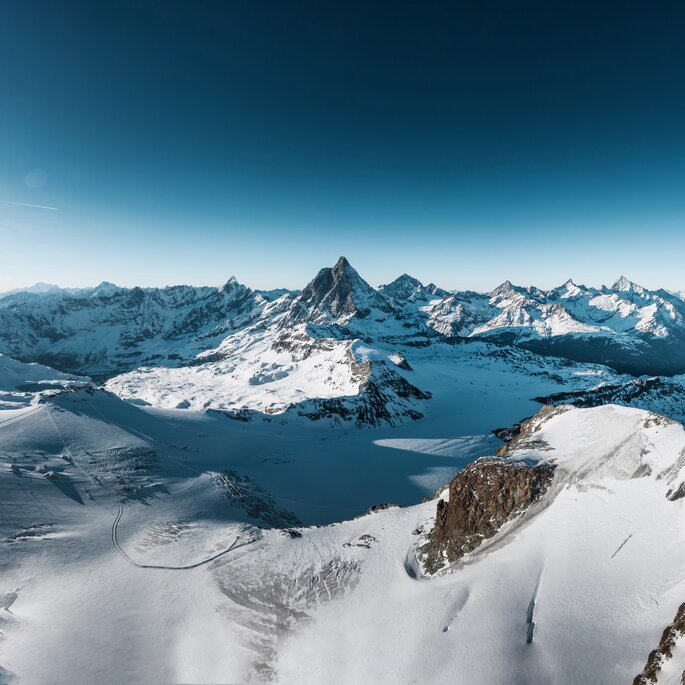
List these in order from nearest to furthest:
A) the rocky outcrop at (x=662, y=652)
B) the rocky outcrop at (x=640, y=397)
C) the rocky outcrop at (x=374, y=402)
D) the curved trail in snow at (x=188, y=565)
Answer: the rocky outcrop at (x=662, y=652), the curved trail in snow at (x=188, y=565), the rocky outcrop at (x=374, y=402), the rocky outcrop at (x=640, y=397)

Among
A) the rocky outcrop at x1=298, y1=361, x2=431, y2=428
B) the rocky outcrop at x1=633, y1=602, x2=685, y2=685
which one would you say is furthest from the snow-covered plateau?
the rocky outcrop at x1=298, y1=361, x2=431, y2=428

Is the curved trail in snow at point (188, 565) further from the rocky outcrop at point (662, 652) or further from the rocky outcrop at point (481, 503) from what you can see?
the rocky outcrop at point (662, 652)

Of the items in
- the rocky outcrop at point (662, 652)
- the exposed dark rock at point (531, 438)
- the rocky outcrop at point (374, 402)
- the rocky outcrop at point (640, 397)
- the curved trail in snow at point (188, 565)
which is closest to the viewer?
the rocky outcrop at point (662, 652)

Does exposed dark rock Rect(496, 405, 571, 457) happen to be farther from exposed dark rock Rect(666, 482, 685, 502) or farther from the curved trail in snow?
the curved trail in snow

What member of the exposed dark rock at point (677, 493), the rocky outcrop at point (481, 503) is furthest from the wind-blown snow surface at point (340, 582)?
the rocky outcrop at point (481, 503)

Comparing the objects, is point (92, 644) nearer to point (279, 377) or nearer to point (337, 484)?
point (337, 484)

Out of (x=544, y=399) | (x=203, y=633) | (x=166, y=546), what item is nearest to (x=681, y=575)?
(x=203, y=633)

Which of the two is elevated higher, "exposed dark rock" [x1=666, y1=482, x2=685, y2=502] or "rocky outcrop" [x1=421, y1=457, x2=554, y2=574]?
"exposed dark rock" [x1=666, y1=482, x2=685, y2=502]
